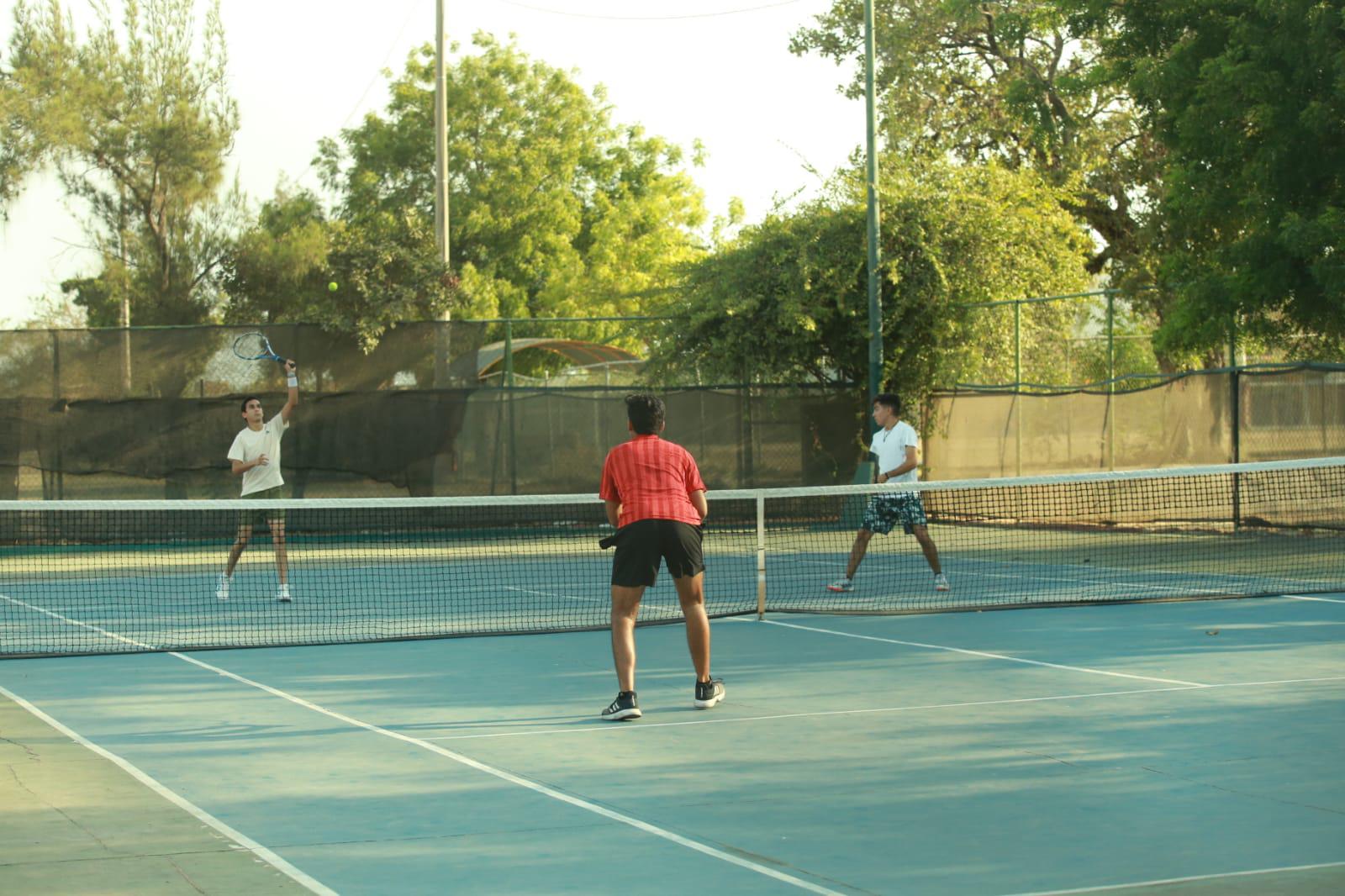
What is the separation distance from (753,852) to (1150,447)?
17942mm

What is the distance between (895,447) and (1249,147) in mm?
8427

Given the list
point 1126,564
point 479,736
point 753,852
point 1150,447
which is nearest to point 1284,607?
point 1126,564

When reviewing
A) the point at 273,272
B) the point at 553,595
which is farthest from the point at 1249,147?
the point at 273,272

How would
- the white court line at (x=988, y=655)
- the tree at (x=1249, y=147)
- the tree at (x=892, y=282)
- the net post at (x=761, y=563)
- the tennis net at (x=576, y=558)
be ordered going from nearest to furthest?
the white court line at (x=988, y=655) < the net post at (x=761, y=563) < the tennis net at (x=576, y=558) < the tree at (x=1249, y=147) < the tree at (x=892, y=282)

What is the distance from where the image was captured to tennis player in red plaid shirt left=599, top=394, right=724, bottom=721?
26.2 ft

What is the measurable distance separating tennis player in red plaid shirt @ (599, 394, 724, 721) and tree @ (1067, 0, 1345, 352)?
39.4ft

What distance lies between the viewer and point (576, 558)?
18.7 m

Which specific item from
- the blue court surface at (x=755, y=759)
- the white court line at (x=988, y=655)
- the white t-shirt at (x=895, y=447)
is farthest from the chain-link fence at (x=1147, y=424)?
the white court line at (x=988, y=655)

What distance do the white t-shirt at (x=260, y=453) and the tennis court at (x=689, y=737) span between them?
970mm

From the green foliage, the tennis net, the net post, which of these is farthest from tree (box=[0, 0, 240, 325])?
the net post

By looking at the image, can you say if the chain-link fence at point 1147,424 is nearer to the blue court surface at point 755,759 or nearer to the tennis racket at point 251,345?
the blue court surface at point 755,759

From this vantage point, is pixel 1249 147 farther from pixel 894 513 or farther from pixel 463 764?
pixel 463 764

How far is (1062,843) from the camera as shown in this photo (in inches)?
215

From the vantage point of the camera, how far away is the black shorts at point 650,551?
8023mm
